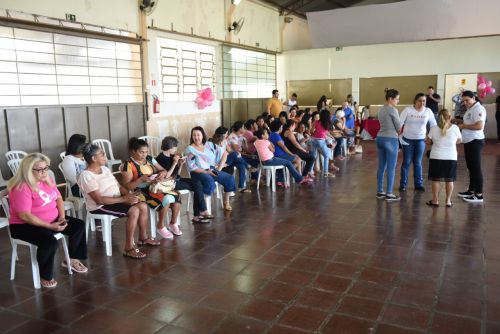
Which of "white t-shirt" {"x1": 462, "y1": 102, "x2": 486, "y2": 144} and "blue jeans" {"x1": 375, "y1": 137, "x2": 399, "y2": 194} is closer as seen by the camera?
"white t-shirt" {"x1": 462, "y1": 102, "x2": 486, "y2": 144}

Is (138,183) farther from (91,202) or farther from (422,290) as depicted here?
(422,290)

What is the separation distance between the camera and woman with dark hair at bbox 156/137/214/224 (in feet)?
14.2

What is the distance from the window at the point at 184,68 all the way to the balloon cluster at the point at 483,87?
21.4 feet

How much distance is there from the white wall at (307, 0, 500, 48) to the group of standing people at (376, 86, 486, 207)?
531cm

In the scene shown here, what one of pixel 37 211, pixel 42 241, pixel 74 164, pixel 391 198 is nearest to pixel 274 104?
pixel 391 198

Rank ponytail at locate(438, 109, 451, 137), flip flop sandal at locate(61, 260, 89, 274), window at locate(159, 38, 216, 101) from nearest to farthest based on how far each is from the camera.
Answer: flip flop sandal at locate(61, 260, 89, 274) < ponytail at locate(438, 109, 451, 137) < window at locate(159, 38, 216, 101)

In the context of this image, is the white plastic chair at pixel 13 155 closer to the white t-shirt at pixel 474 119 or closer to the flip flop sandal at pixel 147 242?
the flip flop sandal at pixel 147 242

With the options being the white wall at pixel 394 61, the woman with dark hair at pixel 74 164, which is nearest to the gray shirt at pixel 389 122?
the woman with dark hair at pixel 74 164

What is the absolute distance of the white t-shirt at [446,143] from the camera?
4852mm

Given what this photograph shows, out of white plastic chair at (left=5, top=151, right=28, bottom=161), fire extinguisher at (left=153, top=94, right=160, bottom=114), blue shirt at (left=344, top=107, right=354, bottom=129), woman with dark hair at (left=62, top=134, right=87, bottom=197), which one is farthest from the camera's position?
blue shirt at (left=344, top=107, right=354, bottom=129)

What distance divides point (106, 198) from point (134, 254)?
20.7 inches

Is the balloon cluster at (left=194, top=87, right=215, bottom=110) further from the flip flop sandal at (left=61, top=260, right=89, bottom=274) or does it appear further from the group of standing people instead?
the flip flop sandal at (left=61, top=260, right=89, bottom=274)

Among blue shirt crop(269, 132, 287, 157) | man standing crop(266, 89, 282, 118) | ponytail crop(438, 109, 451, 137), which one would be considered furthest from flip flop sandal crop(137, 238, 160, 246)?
man standing crop(266, 89, 282, 118)

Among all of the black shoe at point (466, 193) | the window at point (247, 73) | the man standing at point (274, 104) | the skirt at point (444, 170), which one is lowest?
the black shoe at point (466, 193)
